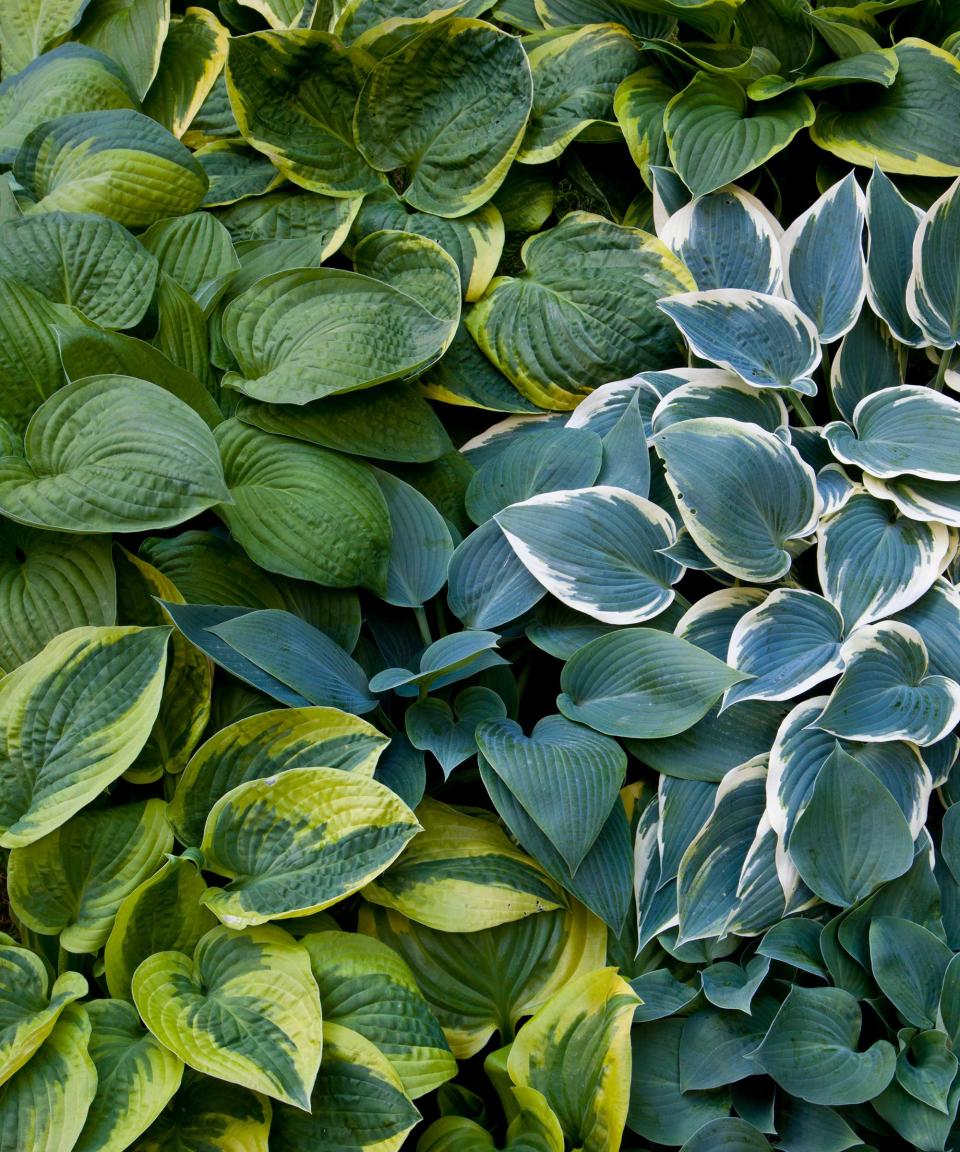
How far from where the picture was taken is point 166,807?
117 centimetres

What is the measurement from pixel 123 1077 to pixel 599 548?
768 mm

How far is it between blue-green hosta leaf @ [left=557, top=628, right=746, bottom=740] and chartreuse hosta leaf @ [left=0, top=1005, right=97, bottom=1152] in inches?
24.0

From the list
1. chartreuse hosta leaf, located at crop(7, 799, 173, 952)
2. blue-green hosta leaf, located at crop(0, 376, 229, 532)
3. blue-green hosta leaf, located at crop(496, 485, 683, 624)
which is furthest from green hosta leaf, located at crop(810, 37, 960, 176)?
chartreuse hosta leaf, located at crop(7, 799, 173, 952)

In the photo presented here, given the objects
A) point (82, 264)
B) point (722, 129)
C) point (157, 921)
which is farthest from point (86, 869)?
point (722, 129)

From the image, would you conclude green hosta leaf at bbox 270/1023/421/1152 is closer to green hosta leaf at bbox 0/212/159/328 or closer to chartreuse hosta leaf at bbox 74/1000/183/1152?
chartreuse hosta leaf at bbox 74/1000/183/1152

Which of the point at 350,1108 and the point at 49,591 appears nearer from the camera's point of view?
the point at 350,1108

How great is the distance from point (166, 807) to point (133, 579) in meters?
0.27

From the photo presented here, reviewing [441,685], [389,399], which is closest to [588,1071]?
[441,685]

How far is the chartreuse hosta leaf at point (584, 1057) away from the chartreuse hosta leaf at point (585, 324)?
2.69 ft

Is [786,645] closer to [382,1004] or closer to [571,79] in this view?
[382,1004]

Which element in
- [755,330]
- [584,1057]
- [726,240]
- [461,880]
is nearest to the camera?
[584,1057]

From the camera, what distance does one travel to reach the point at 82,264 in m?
1.39

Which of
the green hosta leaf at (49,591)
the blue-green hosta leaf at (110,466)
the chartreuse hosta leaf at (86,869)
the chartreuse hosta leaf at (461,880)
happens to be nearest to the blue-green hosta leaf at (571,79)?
the blue-green hosta leaf at (110,466)

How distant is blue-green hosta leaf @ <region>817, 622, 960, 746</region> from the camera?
1.21 metres
